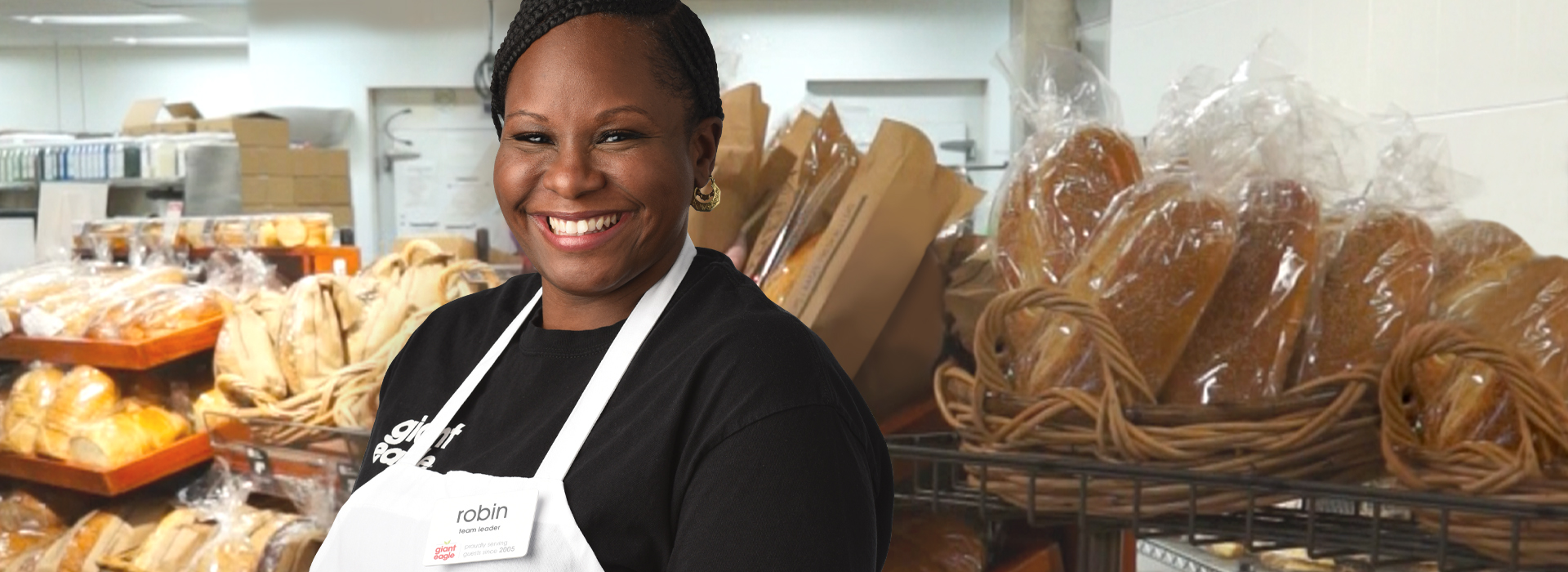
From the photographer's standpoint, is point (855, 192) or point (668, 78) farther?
point (855, 192)

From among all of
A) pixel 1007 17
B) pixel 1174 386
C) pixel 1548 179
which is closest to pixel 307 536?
pixel 1174 386

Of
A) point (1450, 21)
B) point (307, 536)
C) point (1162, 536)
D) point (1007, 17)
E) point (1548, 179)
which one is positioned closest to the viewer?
point (1162, 536)

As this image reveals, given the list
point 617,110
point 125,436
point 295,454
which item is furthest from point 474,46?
point 617,110

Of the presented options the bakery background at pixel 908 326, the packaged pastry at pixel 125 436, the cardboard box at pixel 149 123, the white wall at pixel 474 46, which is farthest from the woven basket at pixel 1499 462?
the white wall at pixel 474 46

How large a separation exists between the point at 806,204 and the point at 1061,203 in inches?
11.8

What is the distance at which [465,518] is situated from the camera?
0.74 m

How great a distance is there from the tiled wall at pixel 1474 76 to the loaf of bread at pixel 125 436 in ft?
5.97

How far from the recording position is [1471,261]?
4.02 feet

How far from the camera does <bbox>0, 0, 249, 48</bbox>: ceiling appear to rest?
7184 millimetres

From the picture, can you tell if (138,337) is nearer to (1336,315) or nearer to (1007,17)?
(1336,315)

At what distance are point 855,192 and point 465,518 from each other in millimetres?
683

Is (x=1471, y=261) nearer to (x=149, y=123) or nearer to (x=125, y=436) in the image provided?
(x=125, y=436)

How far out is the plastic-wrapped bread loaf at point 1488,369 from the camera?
1.00m

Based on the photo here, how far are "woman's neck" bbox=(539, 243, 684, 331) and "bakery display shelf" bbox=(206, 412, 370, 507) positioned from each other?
78cm
